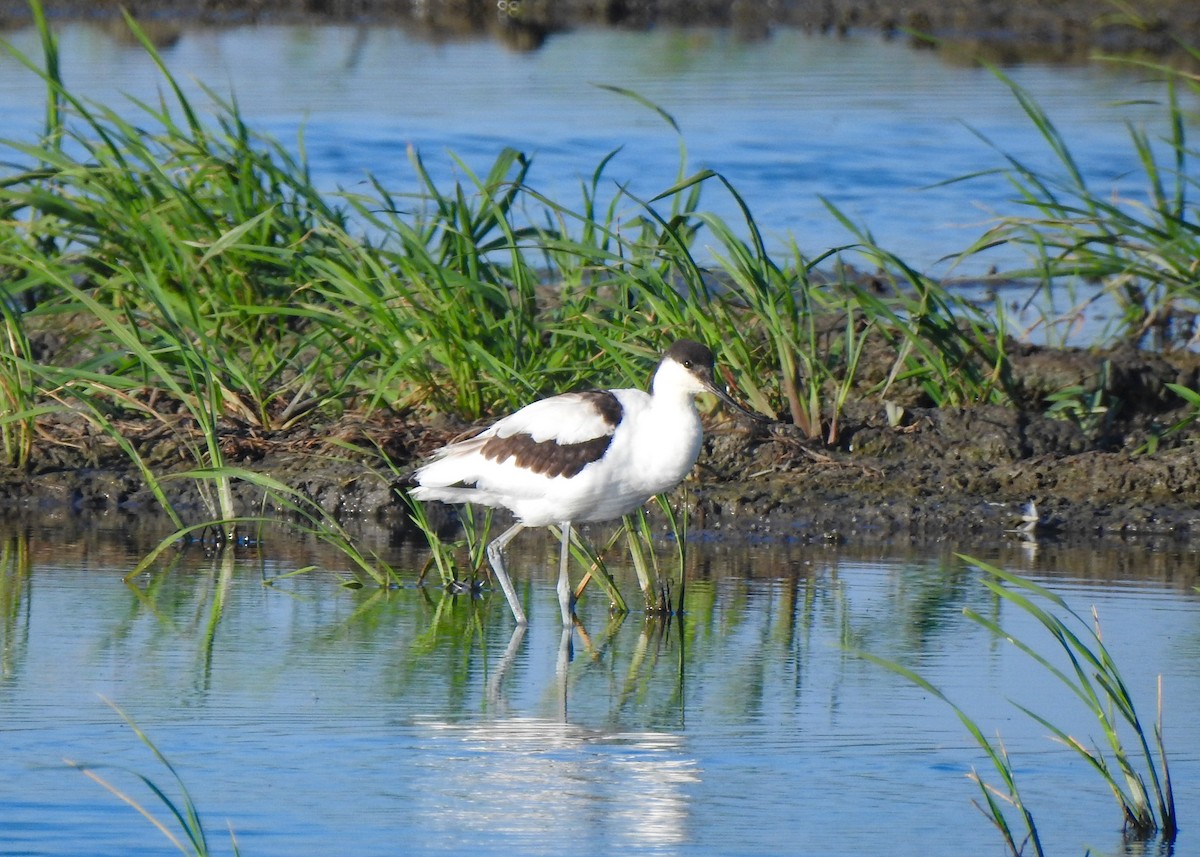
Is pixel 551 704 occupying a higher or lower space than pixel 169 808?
lower

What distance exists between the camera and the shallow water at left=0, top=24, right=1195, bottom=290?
1409 cm

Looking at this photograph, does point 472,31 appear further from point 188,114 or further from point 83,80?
point 188,114

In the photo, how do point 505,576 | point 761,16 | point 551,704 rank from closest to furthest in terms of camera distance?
point 551,704, point 505,576, point 761,16

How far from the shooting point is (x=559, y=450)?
229 inches

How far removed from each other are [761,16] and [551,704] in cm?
2155

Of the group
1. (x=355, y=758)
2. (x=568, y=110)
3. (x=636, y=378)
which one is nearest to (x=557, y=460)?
(x=636, y=378)

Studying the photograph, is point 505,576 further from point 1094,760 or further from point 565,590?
point 1094,760

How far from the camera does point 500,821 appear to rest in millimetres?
3992

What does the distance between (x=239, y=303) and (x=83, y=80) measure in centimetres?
1114

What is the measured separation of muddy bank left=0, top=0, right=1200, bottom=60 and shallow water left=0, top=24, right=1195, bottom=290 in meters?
0.59

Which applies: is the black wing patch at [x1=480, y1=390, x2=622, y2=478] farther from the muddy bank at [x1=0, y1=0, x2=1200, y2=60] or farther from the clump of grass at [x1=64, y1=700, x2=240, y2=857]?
the muddy bank at [x1=0, y1=0, x2=1200, y2=60]

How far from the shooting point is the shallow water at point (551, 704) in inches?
157

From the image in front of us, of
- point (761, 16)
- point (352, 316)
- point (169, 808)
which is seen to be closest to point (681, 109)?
point (761, 16)

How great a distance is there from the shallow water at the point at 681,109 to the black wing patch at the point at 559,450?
18.3ft
